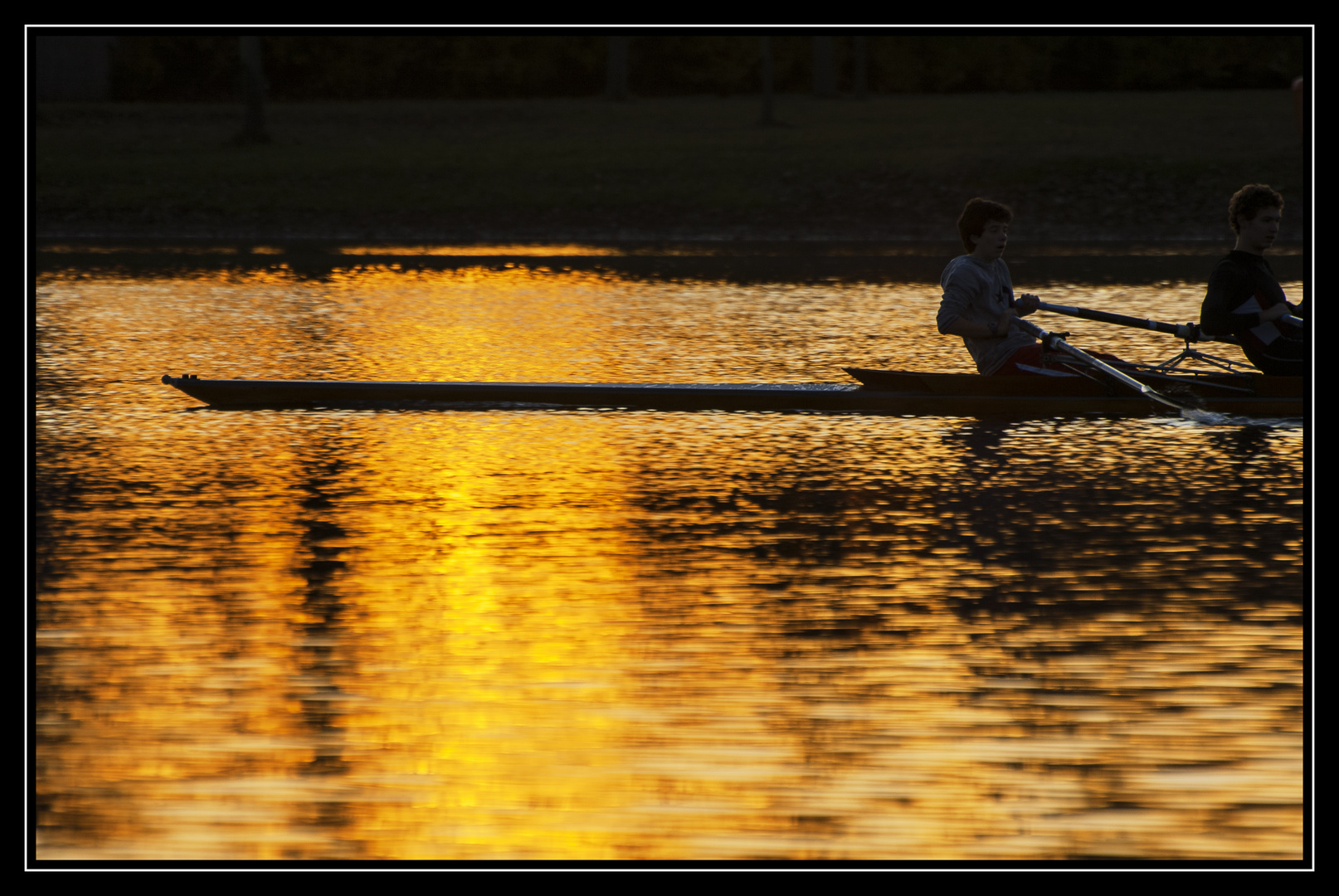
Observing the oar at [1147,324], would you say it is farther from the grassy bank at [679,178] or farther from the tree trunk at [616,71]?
the tree trunk at [616,71]

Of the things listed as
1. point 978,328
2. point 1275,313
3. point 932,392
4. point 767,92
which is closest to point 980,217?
point 978,328

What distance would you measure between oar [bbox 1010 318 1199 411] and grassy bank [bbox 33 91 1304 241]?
17628 mm

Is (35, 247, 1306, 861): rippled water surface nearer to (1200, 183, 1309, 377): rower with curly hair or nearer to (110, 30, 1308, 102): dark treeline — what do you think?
(1200, 183, 1309, 377): rower with curly hair

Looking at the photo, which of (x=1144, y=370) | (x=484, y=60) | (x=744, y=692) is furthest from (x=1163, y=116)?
(x=744, y=692)

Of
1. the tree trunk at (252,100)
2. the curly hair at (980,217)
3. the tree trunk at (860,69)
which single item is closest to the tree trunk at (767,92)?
the tree trunk at (860,69)

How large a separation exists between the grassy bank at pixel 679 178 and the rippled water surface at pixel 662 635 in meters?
18.2

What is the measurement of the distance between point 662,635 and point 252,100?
3232 centimetres

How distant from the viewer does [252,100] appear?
36156 millimetres

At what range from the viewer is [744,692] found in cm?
530

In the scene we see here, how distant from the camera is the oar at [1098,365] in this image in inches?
415

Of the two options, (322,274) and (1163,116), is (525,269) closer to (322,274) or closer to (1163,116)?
(322,274)

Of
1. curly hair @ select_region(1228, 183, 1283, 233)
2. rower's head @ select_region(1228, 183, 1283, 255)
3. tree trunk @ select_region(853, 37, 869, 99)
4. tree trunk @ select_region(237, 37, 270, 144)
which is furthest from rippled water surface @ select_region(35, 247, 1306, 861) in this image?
tree trunk @ select_region(853, 37, 869, 99)

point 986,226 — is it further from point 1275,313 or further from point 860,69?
point 860,69

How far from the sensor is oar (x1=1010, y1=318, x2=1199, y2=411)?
415 inches
